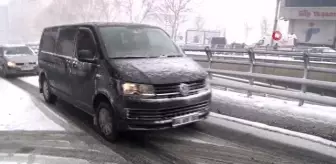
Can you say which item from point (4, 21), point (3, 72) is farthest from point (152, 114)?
point (4, 21)

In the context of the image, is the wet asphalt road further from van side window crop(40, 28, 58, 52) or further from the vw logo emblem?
van side window crop(40, 28, 58, 52)

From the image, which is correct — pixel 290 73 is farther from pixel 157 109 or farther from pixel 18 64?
pixel 18 64

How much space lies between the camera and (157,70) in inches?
193

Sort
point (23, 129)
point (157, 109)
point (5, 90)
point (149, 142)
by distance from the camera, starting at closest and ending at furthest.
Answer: point (157, 109), point (149, 142), point (23, 129), point (5, 90)

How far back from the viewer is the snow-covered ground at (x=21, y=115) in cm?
599

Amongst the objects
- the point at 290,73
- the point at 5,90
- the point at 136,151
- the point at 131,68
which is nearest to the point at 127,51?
the point at 131,68

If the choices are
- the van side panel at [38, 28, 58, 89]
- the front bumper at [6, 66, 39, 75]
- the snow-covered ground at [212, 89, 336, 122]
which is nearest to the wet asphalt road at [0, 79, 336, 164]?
the van side panel at [38, 28, 58, 89]

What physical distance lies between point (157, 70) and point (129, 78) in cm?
50

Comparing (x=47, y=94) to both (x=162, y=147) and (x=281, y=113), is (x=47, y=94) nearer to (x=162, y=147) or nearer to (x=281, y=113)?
(x=162, y=147)

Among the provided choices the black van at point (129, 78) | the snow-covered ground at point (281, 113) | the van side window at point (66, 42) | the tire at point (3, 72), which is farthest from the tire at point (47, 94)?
the tire at point (3, 72)

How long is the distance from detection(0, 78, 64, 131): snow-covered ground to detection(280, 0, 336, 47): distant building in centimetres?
4119

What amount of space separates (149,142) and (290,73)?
886cm

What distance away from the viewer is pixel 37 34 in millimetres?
68125

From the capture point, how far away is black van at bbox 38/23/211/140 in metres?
4.66
